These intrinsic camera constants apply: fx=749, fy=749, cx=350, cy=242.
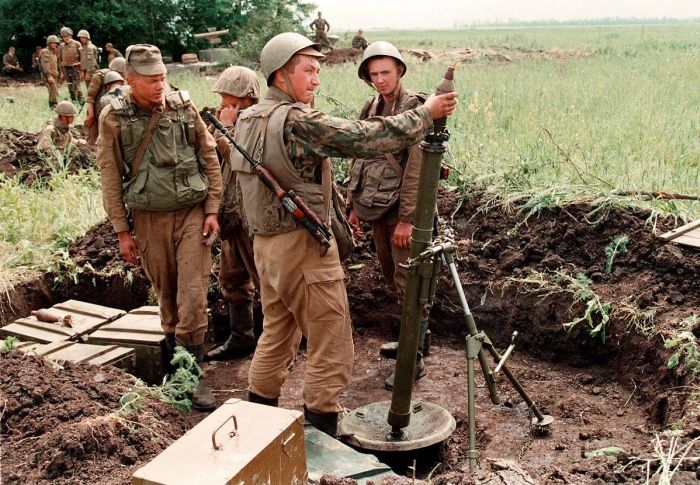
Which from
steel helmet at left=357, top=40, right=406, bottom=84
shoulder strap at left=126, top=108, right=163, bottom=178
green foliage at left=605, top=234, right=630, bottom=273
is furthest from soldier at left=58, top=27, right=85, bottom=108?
green foliage at left=605, top=234, right=630, bottom=273

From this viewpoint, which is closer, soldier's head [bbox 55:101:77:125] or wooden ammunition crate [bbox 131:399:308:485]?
wooden ammunition crate [bbox 131:399:308:485]

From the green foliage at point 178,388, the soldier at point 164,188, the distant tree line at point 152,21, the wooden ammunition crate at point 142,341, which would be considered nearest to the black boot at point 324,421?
the green foliage at point 178,388

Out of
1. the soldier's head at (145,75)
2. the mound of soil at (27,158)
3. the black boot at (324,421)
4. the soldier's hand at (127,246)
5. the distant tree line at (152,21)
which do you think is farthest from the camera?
the distant tree line at (152,21)

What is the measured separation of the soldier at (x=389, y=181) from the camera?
4676 millimetres

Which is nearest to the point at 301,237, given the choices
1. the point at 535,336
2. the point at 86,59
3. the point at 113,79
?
the point at 535,336

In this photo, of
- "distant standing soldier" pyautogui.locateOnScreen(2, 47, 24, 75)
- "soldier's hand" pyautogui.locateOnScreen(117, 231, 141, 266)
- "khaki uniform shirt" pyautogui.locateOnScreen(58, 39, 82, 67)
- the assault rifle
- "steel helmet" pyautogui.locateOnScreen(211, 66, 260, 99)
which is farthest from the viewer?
"distant standing soldier" pyautogui.locateOnScreen(2, 47, 24, 75)

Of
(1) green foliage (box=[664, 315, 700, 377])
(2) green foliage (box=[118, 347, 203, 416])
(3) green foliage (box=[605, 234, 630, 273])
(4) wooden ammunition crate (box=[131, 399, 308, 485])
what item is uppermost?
(4) wooden ammunition crate (box=[131, 399, 308, 485])

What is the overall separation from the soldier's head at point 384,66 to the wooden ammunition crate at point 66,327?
2.56 m

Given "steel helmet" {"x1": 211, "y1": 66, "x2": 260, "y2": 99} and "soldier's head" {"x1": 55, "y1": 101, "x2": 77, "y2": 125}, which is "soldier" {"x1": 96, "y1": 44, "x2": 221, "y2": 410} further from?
"soldier's head" {"x1": 55, "y1": 101, "x2": 77, "y2": 125}

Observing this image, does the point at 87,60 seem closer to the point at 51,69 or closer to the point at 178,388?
the point at 51,69

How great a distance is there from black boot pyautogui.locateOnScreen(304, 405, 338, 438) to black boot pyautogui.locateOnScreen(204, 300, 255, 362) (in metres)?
1.71

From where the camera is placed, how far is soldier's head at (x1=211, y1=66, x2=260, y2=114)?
4.90 meters

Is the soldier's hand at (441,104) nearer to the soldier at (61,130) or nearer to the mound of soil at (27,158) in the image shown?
the mound of soil at (27,158)

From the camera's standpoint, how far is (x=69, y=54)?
60.7 feet
